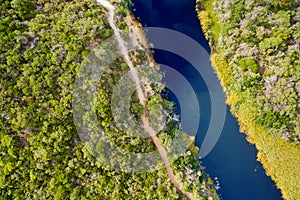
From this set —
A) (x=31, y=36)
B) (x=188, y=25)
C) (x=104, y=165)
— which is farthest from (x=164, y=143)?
(x=31, y=36)

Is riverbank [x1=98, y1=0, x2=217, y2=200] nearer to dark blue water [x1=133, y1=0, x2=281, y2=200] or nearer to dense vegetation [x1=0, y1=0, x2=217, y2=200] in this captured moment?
dense vegetation [x1=0, y1=0, x2=217, y2=200]

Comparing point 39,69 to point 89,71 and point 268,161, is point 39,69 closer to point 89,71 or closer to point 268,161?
point 89,71

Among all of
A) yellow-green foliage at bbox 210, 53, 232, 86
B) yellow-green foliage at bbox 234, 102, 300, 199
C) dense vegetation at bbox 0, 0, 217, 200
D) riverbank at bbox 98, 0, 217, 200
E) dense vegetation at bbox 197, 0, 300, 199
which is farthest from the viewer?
yellow-green foliage at bbox 210, 53, 232, 86

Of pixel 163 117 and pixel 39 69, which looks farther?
pixel 163 117

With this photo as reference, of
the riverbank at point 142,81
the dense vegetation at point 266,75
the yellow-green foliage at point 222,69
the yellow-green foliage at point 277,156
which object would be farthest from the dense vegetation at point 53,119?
the yellow-green foliage at point 222,69

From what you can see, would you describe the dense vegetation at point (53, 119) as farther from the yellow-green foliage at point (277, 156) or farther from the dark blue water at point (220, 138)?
the yellow-green foliage at point (277, 156)

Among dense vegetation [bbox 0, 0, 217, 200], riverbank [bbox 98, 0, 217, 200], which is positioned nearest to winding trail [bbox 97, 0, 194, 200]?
riverbank [bbox 98, 0, 217, 200]

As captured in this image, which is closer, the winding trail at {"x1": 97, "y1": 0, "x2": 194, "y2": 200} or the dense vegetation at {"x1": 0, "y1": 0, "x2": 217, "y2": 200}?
the dense vegetation at {"x1": 0, "y1": 0, "x2": 217, "y2": 200}

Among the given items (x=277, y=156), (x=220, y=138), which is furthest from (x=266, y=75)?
(x=277, y=156)
